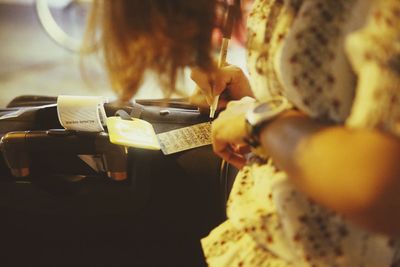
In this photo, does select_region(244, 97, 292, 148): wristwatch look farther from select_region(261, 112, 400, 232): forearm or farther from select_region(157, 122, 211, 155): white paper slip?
select_region(157, 122, 211, 155): white paper slip

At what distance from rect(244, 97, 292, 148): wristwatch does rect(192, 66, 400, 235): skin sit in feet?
0.11

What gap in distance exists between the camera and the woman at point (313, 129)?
40 cm

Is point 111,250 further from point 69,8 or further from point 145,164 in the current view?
point 69,8

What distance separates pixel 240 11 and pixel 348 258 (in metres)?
0.41

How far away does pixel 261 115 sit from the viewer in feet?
1.72

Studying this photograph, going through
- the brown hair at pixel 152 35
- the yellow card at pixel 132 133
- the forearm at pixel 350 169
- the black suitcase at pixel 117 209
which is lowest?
the black suitcase at pixel 117 209

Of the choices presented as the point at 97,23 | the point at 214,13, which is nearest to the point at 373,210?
the point at 214,13

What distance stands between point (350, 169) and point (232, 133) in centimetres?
21

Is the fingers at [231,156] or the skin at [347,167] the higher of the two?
the skin at [347,167]

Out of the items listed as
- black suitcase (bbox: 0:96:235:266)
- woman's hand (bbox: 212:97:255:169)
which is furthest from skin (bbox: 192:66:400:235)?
black suitcase (bbox: 0:96:235:266)

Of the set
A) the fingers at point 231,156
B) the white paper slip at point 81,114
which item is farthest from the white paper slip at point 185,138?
the fingers at point 231,156

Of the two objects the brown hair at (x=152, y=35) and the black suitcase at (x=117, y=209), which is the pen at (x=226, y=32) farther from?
the black suitcase at (x=117, y=209)

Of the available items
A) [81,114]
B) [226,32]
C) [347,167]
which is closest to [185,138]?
[81,114]

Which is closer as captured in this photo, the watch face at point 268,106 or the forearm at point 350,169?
the forearm at point 350,169
